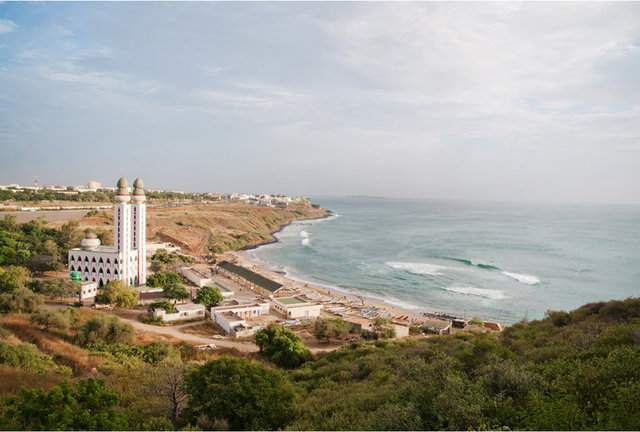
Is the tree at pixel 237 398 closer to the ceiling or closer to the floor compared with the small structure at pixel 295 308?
closer to the ceiling

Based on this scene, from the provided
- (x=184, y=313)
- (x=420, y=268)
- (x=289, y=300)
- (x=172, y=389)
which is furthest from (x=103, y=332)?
(x=420, y=268)

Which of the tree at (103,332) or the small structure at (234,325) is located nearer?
the tree at (103,332)

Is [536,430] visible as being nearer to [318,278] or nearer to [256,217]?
[318,278]

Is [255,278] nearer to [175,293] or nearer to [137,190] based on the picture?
[175,293]

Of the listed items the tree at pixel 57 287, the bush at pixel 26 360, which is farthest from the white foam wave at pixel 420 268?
the bush at pixel 26 360

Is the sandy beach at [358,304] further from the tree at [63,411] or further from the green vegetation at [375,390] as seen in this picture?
the tree at [63,411]

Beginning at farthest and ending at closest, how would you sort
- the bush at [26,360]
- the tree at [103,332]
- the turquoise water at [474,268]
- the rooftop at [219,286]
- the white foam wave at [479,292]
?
1. the white foam wave at [479,292]
2. the turquoise water at [474,268]
3. the rooftop at [219,286]
4. the tree at [103,332]
5. the bush at [26,360]
